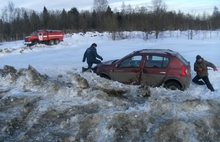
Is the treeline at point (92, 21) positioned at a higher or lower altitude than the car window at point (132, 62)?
higher

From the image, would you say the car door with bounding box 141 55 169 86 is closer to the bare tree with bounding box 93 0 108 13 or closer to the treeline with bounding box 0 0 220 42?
the treeline with bounding box 0 0 220 42

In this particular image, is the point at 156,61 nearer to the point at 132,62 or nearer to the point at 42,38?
the point at 132,62

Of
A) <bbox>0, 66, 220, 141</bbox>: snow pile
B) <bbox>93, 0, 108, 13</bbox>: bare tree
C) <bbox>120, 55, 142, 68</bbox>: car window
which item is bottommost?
<bbox>0, 66, 220, 141</bbox>: snow pile

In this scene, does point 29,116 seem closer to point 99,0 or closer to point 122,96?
point 122,96

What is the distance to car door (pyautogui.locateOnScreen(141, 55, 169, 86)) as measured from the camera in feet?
25.3

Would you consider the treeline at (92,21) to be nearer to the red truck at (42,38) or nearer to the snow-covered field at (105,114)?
the red truck at (42,38)

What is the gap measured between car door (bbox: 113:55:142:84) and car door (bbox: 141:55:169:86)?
23 centimetres

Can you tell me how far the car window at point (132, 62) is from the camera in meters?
8.02

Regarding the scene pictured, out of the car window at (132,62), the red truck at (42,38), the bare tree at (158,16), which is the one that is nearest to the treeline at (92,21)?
the bare tree at (158,16)

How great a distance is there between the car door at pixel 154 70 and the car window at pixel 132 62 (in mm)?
271

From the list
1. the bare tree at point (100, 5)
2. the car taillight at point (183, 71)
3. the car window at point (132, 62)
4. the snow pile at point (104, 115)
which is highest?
the bare tree at point (100, 5)

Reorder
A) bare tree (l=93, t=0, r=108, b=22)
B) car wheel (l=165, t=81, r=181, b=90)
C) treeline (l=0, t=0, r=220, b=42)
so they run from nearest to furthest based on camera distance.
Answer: car wheel (l=165, t=81, r=181, b=90), treeline (l=0, t=0, r=220, b=42), bare tree (l=93, t=0, r=108, b=22)

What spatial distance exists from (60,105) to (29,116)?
0.87m

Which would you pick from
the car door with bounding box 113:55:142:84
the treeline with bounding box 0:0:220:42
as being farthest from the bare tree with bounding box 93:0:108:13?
the car door with bounding box 113:55:142:84
